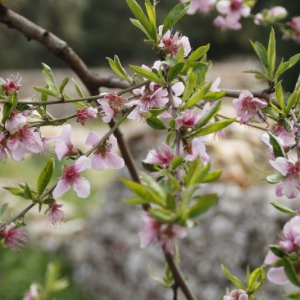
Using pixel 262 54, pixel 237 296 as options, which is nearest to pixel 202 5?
pixel 262 54

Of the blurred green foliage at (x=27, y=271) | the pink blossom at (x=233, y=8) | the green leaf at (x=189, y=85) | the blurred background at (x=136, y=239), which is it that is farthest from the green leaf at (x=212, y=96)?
the blurred green foliage at (x=27, y=271)

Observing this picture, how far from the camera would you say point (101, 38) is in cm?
1199

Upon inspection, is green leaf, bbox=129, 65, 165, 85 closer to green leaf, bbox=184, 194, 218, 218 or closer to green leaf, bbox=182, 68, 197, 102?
green leaf, bbox=182, 68, 197, 102

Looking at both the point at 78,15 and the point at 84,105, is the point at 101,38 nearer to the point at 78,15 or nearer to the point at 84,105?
the point at 78,15

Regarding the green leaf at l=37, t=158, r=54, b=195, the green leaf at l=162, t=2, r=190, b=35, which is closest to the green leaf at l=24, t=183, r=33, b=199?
the green leaf at l=37, t=158, r=54, b=195

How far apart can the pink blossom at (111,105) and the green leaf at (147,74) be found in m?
0.05

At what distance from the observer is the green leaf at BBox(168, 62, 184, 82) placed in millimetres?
442

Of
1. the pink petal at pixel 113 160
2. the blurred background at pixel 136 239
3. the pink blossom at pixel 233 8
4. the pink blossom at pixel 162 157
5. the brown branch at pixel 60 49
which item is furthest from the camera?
the blurred background at pixel 136 239

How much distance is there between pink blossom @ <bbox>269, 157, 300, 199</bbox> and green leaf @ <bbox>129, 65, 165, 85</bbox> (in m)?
0.14

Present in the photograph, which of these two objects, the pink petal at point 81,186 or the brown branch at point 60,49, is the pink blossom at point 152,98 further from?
the brown branch at point 60,49

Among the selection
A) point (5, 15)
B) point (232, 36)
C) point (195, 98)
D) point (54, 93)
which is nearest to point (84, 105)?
point (54, 93)

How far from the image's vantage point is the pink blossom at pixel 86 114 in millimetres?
514

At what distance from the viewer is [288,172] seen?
0.43m

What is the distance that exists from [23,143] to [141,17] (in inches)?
7.6
